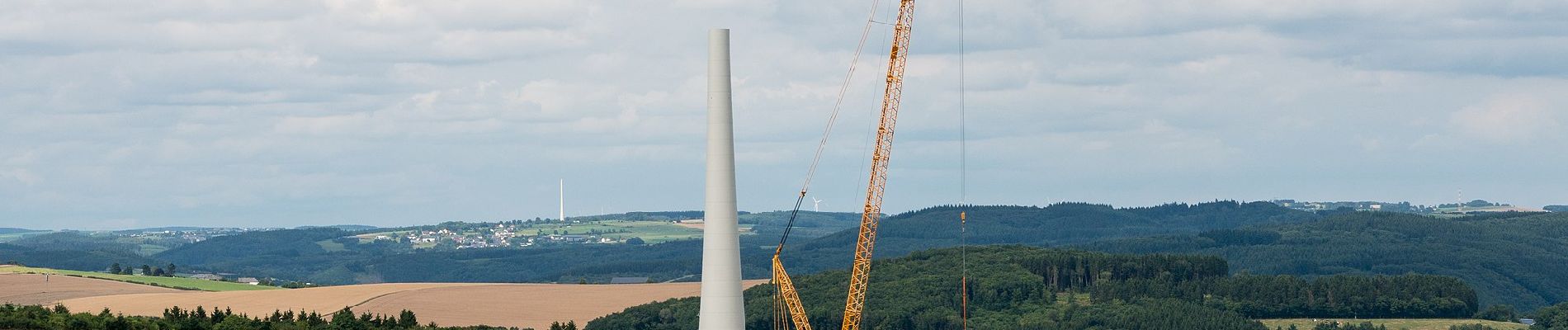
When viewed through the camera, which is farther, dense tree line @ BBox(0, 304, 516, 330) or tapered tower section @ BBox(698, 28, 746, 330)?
dense tree line @ BBox(0, 304, 516, 330)

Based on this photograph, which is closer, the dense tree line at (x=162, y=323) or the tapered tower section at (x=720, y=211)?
the tapered tower section at (x=720, y=211)

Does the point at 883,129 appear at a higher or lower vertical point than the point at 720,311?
higher

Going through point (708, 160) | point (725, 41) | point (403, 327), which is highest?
point (725, 41)

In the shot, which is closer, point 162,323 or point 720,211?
point 720,211

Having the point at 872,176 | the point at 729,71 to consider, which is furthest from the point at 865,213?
the point at 729,71

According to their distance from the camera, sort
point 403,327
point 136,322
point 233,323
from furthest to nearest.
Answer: point 403,327 → point 233,323 → point 136,322

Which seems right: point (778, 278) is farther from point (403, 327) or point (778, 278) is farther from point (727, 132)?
point (727, 132)

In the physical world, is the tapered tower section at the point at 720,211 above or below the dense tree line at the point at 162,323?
above

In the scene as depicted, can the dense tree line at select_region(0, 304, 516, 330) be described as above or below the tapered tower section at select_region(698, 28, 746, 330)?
below

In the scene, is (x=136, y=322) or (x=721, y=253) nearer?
(x=721, y=253)

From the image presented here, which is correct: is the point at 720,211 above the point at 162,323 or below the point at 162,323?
above

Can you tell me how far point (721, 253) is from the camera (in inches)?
4606

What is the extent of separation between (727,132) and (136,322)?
2505 inches

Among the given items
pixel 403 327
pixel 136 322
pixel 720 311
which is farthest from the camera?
pixel 403 327
